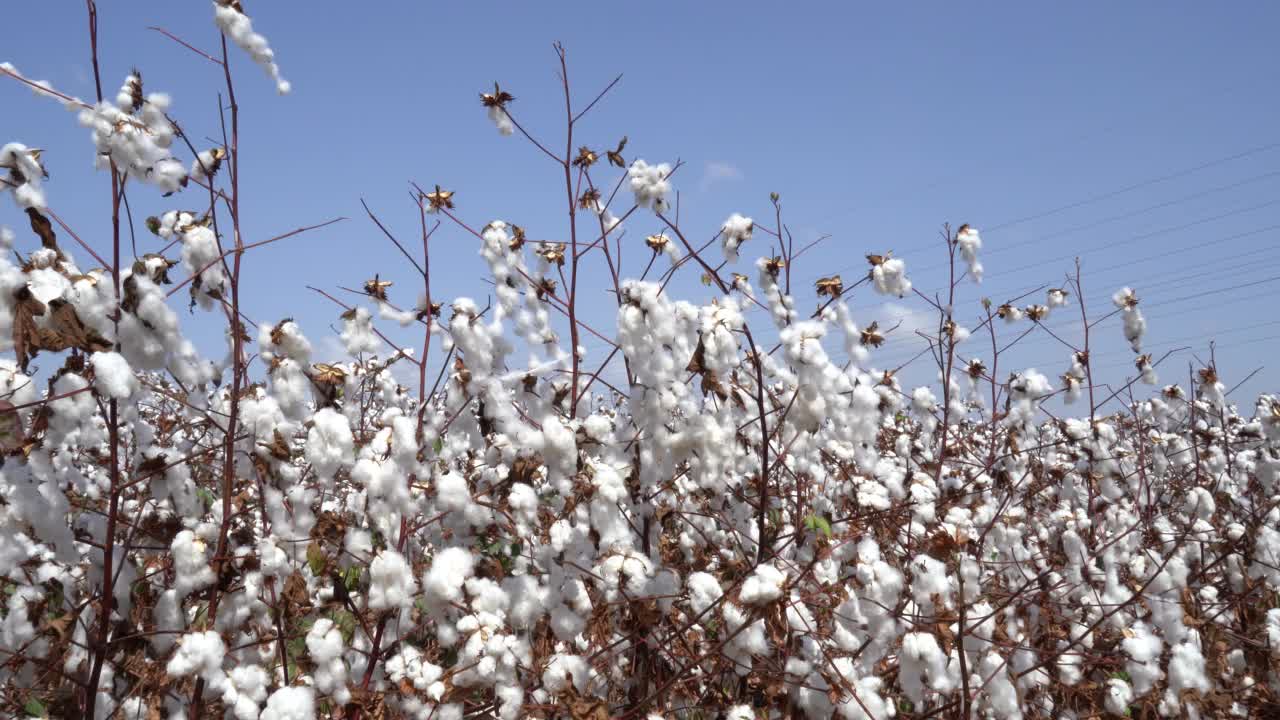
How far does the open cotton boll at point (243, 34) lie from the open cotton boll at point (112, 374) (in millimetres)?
1155

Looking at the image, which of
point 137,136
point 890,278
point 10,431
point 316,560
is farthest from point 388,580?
point 890,278

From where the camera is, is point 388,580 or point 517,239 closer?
point 388,580

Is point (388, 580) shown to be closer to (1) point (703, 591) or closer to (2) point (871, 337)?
(1) point (703, 591)

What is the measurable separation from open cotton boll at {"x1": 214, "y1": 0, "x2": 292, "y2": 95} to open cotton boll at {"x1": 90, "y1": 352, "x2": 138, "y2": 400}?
1.16m

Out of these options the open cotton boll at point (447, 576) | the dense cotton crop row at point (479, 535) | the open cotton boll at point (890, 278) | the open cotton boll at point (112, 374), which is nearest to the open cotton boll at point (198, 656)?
the dense cotton crop row at point (479, 535)

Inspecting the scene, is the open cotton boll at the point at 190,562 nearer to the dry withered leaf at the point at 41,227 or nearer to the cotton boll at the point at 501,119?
the dry withered leaf at the point at 41,227

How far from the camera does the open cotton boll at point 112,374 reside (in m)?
1.80

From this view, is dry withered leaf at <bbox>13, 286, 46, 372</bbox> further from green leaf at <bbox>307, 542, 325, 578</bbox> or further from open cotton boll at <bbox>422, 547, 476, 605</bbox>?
open cotton boll at <bbox>422, 547, 476, 605</bbox>

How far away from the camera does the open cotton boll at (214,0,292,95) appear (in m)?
2.45

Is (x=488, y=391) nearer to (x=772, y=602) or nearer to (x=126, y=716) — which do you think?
(x=772, y=602)

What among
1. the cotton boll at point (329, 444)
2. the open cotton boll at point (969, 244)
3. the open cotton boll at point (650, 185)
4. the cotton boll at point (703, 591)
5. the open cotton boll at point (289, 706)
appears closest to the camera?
the open cotton boll at point (289, 706)

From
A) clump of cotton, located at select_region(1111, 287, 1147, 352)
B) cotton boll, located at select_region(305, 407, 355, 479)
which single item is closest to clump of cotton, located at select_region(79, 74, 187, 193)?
cotton boll, located at select_region(305, 407, 355, 479)

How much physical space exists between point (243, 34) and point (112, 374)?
125 centimetres

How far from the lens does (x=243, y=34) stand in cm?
248
